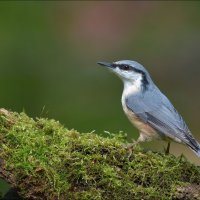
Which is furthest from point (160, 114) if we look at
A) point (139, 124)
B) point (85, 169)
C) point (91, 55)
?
point (91, 55)

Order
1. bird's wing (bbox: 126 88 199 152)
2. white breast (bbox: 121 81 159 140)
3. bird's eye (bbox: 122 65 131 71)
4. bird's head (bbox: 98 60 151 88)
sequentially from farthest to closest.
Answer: bird's eye (bbox: 122 65 131 71)
bird's head (bbox: 98 60 151 88)
white breast (bbox: 121 81 159 140)
bird's wing (bbox: 126 88 199 152)

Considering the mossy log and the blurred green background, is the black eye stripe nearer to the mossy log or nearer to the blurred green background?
the mossy log

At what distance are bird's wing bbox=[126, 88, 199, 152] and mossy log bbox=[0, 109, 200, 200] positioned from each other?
57cm

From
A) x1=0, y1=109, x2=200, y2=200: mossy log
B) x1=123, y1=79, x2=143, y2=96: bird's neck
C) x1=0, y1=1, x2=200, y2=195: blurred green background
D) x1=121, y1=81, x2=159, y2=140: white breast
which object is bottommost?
x1=0, y1=109, x2=200, y2=200: mossy log

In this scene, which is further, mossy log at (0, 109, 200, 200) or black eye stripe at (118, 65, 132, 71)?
black eye stripe at (118, 65, 132, 71)

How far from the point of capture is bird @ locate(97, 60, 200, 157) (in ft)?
22.6

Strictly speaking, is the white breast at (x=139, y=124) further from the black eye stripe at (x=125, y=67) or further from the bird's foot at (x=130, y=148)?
the bird's foot at (x=130, y=148)

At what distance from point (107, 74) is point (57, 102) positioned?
2.18m

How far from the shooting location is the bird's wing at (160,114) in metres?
6.84

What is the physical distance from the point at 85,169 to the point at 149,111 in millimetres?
1587

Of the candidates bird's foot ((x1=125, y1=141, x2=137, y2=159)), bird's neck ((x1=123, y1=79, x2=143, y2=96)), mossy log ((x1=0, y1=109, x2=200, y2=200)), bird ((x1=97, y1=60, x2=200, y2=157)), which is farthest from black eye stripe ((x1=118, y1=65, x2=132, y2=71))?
mossy log ((x1=0, y1=109, x2=200, y2=200))

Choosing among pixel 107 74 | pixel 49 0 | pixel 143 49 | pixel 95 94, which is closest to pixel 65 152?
pixel 95 94

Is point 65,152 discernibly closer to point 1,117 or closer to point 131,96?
point 1,117

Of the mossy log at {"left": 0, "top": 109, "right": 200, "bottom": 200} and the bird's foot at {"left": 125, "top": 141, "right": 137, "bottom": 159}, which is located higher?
the bird's foot at {"left": 125, "top": 141, "right": 137, "bottom": 159}
